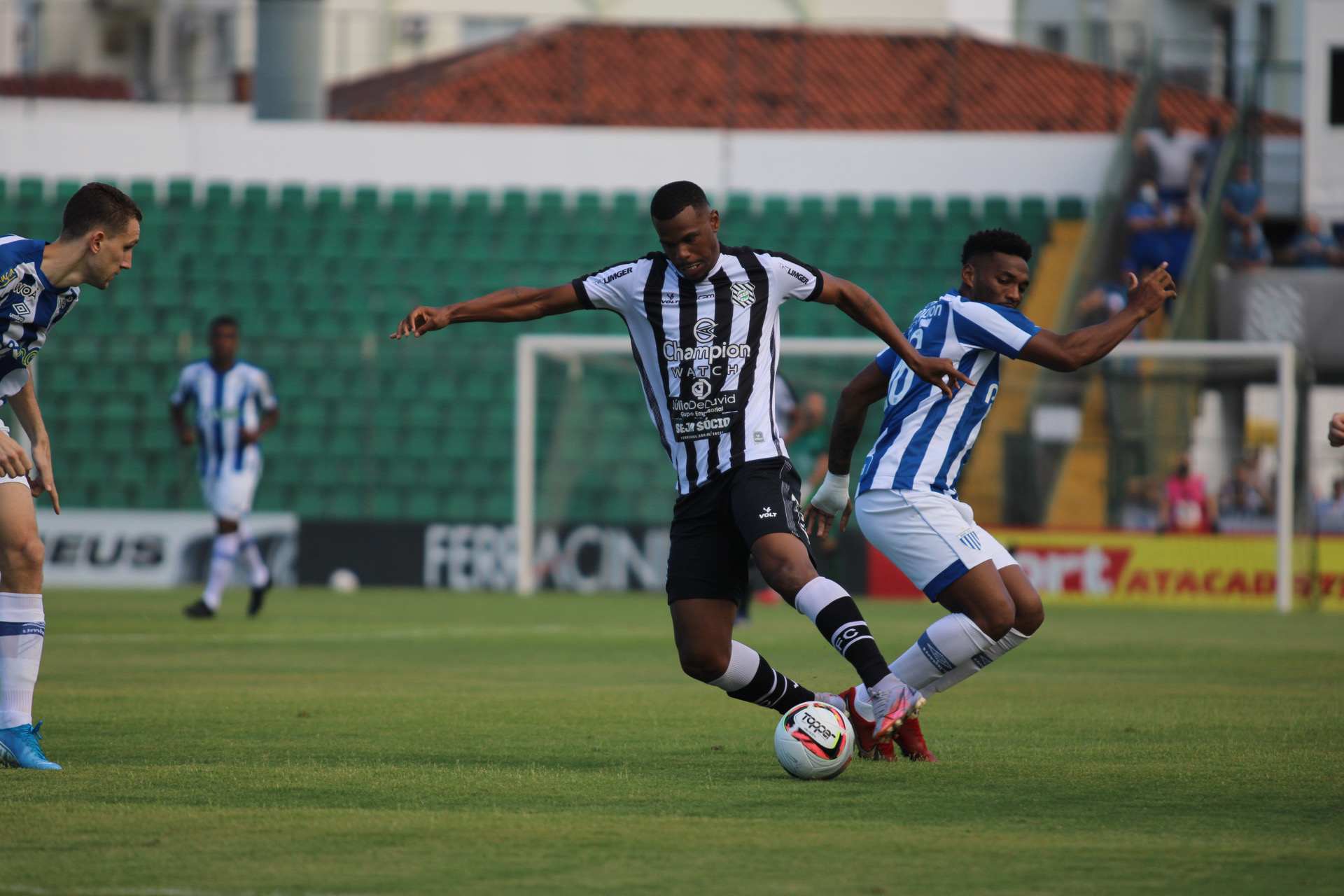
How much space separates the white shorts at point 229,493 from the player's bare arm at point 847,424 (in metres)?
8.63

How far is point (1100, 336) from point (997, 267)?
0.63 meters

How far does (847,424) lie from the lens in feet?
22.3

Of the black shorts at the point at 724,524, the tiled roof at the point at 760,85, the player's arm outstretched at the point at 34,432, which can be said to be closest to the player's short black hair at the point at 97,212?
the player's arm outstretched at the point at 34,432

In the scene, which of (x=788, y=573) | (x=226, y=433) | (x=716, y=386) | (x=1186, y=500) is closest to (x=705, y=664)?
(x=788, y=573)

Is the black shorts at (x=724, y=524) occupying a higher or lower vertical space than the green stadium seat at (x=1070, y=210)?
lower

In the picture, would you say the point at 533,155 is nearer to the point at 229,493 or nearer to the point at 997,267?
the point at 229,493

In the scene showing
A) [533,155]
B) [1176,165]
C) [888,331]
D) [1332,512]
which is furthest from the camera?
[533,155]

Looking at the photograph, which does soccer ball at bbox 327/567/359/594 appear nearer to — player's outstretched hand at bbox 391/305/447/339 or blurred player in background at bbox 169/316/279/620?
blurred player in background at bbox 169/316/279/620

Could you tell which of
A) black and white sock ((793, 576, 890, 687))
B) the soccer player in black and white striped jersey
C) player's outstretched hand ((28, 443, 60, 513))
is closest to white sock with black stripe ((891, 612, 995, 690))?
the soccer player in black and white striped jersey

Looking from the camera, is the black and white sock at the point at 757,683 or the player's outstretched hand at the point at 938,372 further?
the black and white sock at the point at 757,683

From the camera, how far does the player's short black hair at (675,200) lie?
6.01 m

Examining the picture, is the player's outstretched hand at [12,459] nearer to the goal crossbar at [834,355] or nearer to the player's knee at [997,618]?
the player's knee at [997,618]

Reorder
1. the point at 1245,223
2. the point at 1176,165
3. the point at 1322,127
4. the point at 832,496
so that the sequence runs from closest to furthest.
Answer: the point at 832,496 → the point at 1245,223 → the point at 1176,165 → the point at 1322,127

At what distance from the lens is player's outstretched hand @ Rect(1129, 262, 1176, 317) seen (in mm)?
6023
